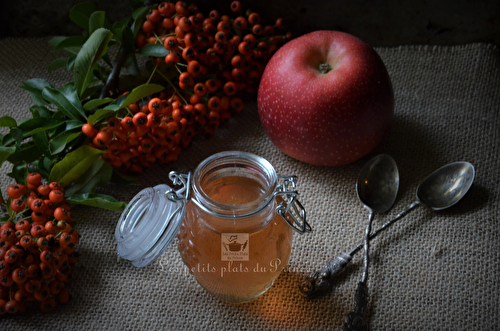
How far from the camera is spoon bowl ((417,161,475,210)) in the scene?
92cm

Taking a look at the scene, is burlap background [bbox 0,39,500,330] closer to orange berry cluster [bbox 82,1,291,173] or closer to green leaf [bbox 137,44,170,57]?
orange berry cluster [bbox 82,1,291,173]

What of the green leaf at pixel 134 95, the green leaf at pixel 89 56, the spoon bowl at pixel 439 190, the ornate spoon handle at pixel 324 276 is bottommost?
the ornate spoon handle at pixel 324 276

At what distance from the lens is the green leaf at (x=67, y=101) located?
2.94ft

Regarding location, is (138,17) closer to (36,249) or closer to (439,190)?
(36,249)

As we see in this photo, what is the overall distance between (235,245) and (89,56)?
0.49 meters

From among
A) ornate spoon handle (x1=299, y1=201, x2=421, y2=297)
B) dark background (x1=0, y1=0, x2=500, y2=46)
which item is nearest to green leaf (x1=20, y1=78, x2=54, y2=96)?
dark background (x1=0, y1=0, x2=500, y2=46)

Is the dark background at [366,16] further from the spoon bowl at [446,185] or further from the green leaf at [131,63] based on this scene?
the spoon bowl at [446,185]

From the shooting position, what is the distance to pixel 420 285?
83 centimetres

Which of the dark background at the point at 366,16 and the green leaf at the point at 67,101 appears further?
the dark background at the point at 366,16

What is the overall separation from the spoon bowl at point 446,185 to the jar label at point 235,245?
0.42 meters

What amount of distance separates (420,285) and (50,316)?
65 centimetres

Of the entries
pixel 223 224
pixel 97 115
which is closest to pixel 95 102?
pixel 97 115

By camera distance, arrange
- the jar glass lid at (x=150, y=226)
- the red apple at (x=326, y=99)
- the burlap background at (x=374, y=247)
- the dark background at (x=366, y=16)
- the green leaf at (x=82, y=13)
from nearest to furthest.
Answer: the jar glass lid at (x=150, y=226), the burlap background at (x=374, y=247), the red apple at (x=326, y=99), the green leaf at (x=82, y=13), the dark background at (x=366, y=16)

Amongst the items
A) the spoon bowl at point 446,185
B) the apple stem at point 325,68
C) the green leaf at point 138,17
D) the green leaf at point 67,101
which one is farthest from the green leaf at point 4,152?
the spoon bowl at point 446,185
